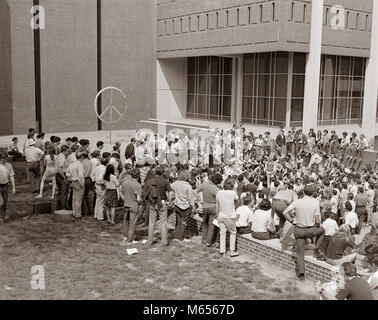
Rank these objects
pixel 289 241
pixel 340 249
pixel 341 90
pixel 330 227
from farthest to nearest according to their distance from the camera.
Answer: pixel 341 90
pixel 289 241
pixel 330 227
pixel 340 249

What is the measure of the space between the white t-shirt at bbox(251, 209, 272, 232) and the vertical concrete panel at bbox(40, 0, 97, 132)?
84.6ft

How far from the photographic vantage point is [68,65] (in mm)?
34156

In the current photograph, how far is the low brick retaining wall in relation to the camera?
29.7 feet

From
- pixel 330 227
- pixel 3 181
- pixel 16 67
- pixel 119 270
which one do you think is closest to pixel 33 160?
pixel 3 181

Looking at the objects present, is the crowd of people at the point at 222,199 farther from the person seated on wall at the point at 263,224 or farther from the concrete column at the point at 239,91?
the concrete column at the point at 239,91

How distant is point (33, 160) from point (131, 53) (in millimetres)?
23503

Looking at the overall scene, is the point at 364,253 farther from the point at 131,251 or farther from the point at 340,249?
the point at 131,251

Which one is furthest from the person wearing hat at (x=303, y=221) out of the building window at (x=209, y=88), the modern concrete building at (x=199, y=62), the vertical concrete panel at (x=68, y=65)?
the vertical concrete panel at (x=68, y=65)

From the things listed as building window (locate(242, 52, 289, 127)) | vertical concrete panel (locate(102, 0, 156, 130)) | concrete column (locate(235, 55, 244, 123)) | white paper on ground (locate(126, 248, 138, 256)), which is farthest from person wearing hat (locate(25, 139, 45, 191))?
vertical concrete panel (locate(102, 0, 156, 130))

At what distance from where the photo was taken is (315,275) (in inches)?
365

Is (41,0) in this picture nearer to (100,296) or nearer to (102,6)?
(102,6)

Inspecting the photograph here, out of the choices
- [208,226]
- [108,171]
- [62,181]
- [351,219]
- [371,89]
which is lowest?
[208,226]

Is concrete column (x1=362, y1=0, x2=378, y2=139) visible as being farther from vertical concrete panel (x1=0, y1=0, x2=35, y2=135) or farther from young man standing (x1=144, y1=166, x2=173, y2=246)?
young man standing (x1=144, y1=166, x2=173, y2=246)

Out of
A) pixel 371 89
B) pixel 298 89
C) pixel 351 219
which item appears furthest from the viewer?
pixel 371 89
